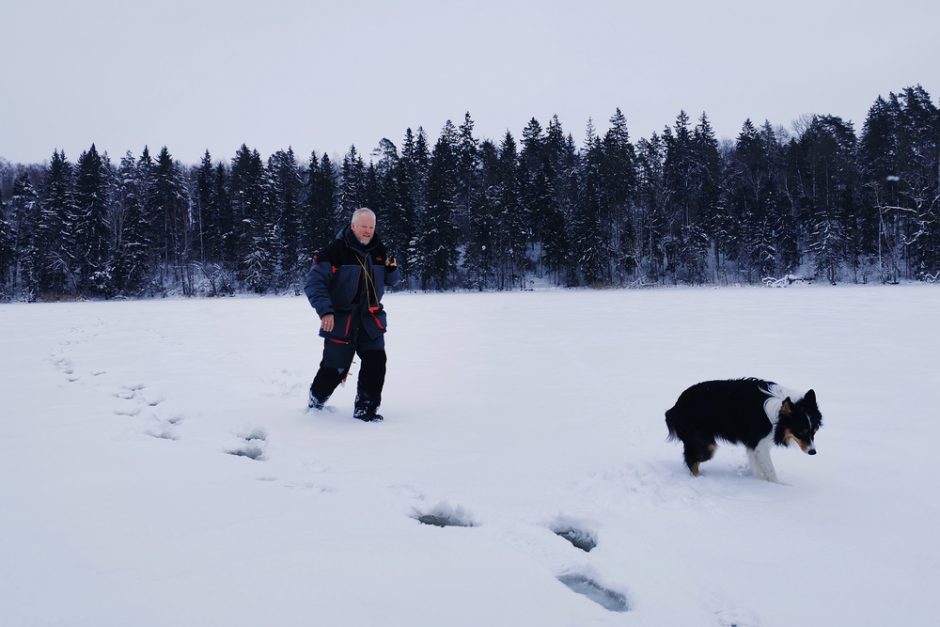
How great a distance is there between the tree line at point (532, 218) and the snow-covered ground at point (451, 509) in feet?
120

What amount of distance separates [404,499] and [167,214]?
2058 inches

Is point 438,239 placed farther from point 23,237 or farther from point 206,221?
point 23,237

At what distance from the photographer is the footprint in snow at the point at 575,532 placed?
253cm

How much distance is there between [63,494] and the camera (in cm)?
265

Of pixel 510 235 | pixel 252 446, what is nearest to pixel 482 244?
pixel 510 235

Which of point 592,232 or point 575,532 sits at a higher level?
point 592,232

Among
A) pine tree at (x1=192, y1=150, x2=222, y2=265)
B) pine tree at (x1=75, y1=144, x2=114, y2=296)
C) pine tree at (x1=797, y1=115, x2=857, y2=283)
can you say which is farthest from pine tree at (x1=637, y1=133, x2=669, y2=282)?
pine tree at (x1=75, y1=144, x2=114, y2=296)

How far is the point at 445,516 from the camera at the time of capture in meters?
2.75

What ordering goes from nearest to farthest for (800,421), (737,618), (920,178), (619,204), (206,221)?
(737,618) < (800,421) < (920,178) < (619,204) < (206,221)

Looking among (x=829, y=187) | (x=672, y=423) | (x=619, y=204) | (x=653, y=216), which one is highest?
(x=829, y=187)

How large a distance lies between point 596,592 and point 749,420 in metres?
1.72

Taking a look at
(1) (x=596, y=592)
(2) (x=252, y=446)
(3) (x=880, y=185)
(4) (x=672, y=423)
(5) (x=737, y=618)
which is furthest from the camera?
(3) (x=880, y=185)

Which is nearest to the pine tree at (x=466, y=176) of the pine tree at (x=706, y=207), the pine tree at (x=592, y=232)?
the pine tree at (x=592, y=232)

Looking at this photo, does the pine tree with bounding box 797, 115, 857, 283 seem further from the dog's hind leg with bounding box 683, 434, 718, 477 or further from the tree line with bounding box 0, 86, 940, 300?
the dog's hind leg with bounding box 683, 434, 718, 477
